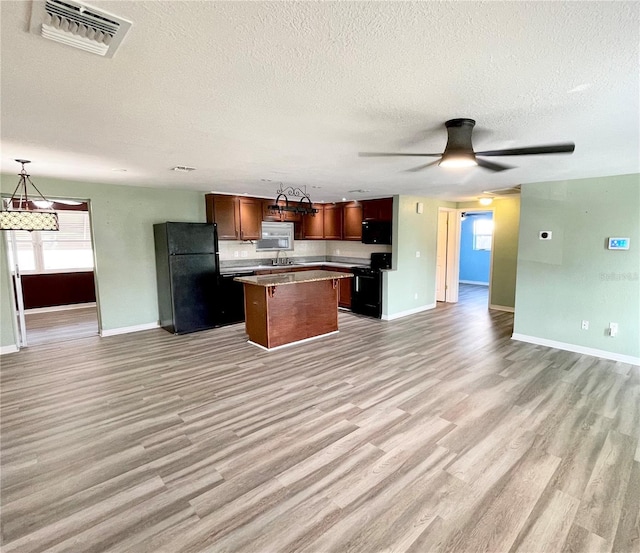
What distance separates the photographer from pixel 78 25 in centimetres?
125

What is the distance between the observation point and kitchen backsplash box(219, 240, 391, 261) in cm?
650

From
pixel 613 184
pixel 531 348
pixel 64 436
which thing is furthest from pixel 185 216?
pixel 613 184

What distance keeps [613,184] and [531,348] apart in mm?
2299

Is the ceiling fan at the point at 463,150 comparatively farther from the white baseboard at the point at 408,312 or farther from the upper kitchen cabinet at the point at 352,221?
the upper kitchen cabinet at the point at 352,221

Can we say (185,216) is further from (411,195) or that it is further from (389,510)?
(389,510)

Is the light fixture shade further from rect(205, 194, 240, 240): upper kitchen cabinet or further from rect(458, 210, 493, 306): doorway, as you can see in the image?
rect(458, 210, 493, 306): doorway

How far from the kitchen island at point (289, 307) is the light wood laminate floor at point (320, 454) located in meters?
0.48

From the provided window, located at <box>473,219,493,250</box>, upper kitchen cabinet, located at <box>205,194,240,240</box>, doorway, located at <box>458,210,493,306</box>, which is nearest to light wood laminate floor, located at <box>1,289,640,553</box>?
upper kitchen cabinet, located at <box>205,194,240,240</box>

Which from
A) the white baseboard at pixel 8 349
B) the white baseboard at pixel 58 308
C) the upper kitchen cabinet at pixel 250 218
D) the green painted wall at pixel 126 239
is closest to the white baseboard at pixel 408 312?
the upper kitchen cabinet at pixel 250 218

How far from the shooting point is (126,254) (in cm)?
528

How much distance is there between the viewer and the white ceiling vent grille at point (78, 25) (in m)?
1.15

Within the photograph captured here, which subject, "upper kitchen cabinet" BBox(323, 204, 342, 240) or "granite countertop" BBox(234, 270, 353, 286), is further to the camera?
"upper kitchen cabinet" BBox(323, 204, 342, 240)

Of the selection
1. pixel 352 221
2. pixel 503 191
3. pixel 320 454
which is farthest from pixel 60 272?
pixel 503 191

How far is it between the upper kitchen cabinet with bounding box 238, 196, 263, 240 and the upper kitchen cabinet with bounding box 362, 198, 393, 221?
2121 millimetres
